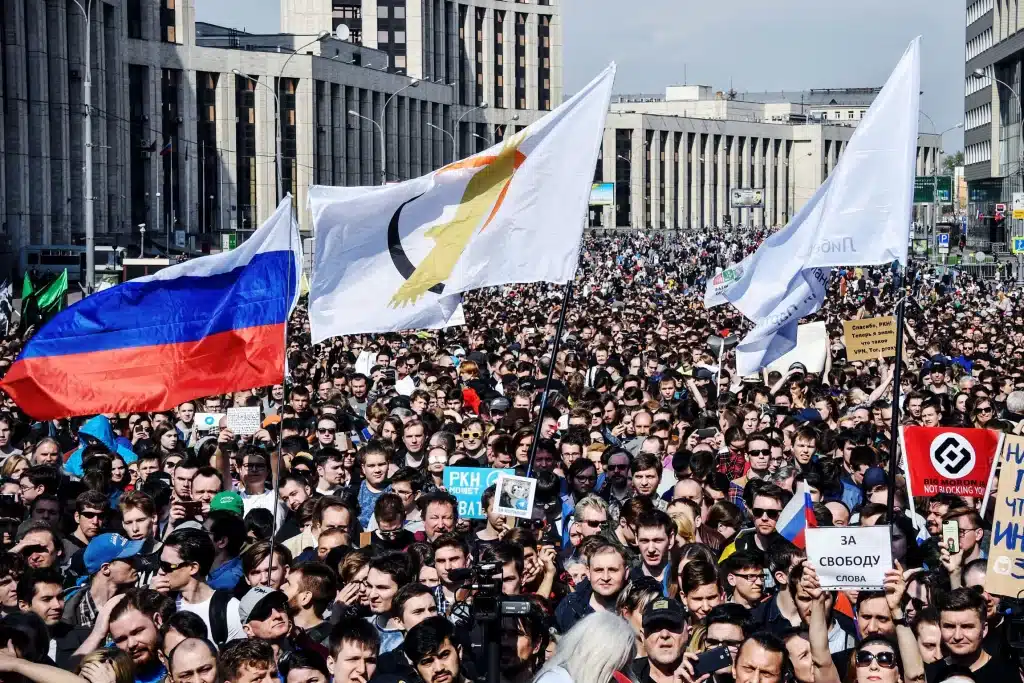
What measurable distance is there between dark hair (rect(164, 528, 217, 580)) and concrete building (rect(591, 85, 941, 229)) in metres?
119

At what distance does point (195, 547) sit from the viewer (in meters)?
7.88

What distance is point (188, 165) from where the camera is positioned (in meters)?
88.2

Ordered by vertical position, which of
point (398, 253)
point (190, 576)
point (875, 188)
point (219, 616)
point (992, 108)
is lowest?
point (219, 616)

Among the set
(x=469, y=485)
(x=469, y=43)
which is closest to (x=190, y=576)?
(x=469, y=485)

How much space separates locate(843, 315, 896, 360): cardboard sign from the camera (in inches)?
649

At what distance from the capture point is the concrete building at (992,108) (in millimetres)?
94000

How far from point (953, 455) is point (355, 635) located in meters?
4.30

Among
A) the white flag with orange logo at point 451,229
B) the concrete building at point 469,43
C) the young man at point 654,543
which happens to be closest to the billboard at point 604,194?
the concrete building at point 469,43

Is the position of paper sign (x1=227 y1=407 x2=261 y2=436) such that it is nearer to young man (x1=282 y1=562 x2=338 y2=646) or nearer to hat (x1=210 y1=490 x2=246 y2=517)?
hat (x1=210 y1=490 x2=246 y2=517)

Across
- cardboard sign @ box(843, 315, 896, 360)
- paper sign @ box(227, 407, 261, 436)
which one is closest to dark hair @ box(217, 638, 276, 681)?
paper sign @ box(227, 407, 261, 436)

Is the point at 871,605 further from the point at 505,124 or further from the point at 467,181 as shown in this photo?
the point at 505,124

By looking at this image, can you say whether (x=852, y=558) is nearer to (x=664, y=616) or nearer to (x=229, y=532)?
(x=664, y=616)

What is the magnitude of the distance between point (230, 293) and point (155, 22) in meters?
80.8

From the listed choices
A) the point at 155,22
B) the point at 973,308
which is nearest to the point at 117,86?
the point at 155,22
